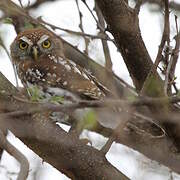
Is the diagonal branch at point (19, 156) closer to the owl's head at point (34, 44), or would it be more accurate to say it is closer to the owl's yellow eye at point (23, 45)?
the owl's head at point (34, 44)

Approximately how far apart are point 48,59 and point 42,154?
207 cm

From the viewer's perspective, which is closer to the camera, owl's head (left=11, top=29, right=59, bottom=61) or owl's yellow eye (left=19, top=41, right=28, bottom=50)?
owl's head (left=11, top=29, right=59, bottom=61)

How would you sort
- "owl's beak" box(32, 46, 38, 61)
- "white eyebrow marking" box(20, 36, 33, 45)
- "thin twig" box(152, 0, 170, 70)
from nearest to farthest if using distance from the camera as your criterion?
"thin twig" box(152, 0, 170, 70), "owl's beak" box(32, 46, 38, 61), "white eyebrow marking" box(20, 36, 33, 45)

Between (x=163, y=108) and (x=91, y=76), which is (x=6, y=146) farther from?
(x=91, y=76)

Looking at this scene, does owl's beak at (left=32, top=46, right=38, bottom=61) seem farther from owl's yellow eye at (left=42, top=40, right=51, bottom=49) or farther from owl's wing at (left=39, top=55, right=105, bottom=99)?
owl's wing at (left=39, top=55, right=105, bottom=99)

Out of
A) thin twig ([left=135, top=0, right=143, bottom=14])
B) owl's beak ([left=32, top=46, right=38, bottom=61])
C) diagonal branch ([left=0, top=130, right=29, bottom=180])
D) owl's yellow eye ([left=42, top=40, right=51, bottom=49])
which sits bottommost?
diagonal branch ([left=0, top=130, right=29, bottom=180])

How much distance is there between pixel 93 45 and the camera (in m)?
4.08

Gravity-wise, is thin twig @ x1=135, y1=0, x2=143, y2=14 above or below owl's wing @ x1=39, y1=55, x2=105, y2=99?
above

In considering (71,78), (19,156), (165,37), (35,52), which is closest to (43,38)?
(35,52)

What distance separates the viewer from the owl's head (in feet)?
18.0

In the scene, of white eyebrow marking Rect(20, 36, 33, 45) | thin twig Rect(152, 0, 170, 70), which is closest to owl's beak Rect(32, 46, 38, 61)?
white eyebrow marking Rect(20, 36, 33, 45)

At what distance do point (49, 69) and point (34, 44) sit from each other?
67cm

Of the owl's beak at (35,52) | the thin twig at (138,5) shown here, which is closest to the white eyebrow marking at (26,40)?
the owl's beak at (35,52)

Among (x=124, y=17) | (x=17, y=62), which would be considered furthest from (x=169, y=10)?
(x=17, y=62)
